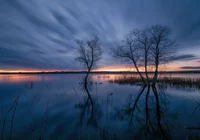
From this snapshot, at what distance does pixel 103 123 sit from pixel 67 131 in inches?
79.6

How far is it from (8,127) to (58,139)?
122 inches

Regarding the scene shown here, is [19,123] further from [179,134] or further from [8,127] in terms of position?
[179,134]

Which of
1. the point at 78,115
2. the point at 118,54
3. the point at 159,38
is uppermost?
the point at 159,38

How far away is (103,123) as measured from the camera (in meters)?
6.64

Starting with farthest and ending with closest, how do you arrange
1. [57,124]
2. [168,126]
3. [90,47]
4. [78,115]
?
[90,47], [78,115], [57,124], [168,126]

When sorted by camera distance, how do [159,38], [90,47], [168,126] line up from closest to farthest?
[168,126] < [159,38] < [90,47]

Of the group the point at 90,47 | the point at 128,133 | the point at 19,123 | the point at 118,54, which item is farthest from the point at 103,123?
the point at 90,47

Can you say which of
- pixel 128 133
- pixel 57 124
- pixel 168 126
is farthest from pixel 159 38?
pixel 57 124

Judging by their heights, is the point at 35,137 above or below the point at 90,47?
below

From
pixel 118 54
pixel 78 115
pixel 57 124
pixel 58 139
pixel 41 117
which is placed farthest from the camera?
pixel 118 54

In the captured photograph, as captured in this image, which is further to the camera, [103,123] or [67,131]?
[103,123]

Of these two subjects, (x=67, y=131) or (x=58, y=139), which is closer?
(x=58, y=139)

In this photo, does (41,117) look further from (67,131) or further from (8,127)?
(67,131)

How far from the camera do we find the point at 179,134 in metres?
5.05
